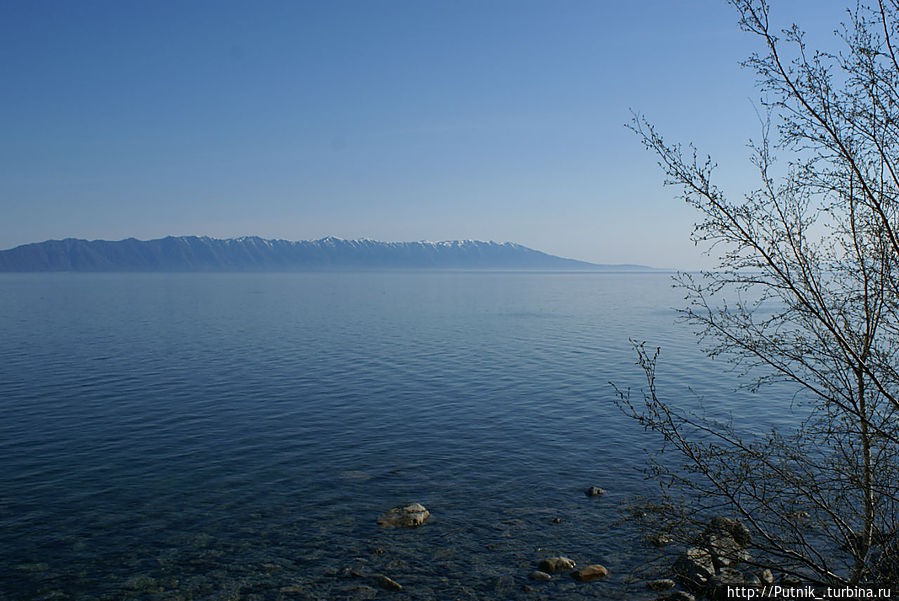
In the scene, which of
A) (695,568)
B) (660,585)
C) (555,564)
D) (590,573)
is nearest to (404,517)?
(555,564)

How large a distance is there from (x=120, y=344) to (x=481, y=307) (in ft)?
232

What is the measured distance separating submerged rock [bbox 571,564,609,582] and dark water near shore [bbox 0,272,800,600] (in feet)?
0.99

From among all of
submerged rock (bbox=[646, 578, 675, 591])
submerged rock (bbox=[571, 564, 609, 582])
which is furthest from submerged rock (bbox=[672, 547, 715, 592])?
submerged rock (bbox=[571, 564, 609, 582])

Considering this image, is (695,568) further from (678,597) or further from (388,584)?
(388,584)

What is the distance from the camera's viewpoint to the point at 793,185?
992 centimetres

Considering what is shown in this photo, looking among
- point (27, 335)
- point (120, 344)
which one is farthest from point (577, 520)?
point (27, 335)

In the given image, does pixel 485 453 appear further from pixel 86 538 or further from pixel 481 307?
pixel 481 307

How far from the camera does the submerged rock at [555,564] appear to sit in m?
16.6

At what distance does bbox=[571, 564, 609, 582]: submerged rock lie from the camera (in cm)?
1616

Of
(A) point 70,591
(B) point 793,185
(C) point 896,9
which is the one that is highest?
(C) point 896,9

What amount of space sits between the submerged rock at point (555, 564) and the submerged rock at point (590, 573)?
0.32m

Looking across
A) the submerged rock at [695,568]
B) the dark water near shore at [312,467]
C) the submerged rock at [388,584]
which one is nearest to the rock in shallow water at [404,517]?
the dark water near shore at [312,467]

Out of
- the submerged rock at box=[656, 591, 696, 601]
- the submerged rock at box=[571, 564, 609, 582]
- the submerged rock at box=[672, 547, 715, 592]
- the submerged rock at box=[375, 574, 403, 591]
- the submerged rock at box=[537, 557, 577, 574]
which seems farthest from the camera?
the submerged rock at box=[537, 557, 577, 574]

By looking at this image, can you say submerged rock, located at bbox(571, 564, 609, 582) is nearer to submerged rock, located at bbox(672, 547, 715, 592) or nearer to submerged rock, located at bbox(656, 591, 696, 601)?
submerged rock, located at bbox(656, 591, 696, 601)
